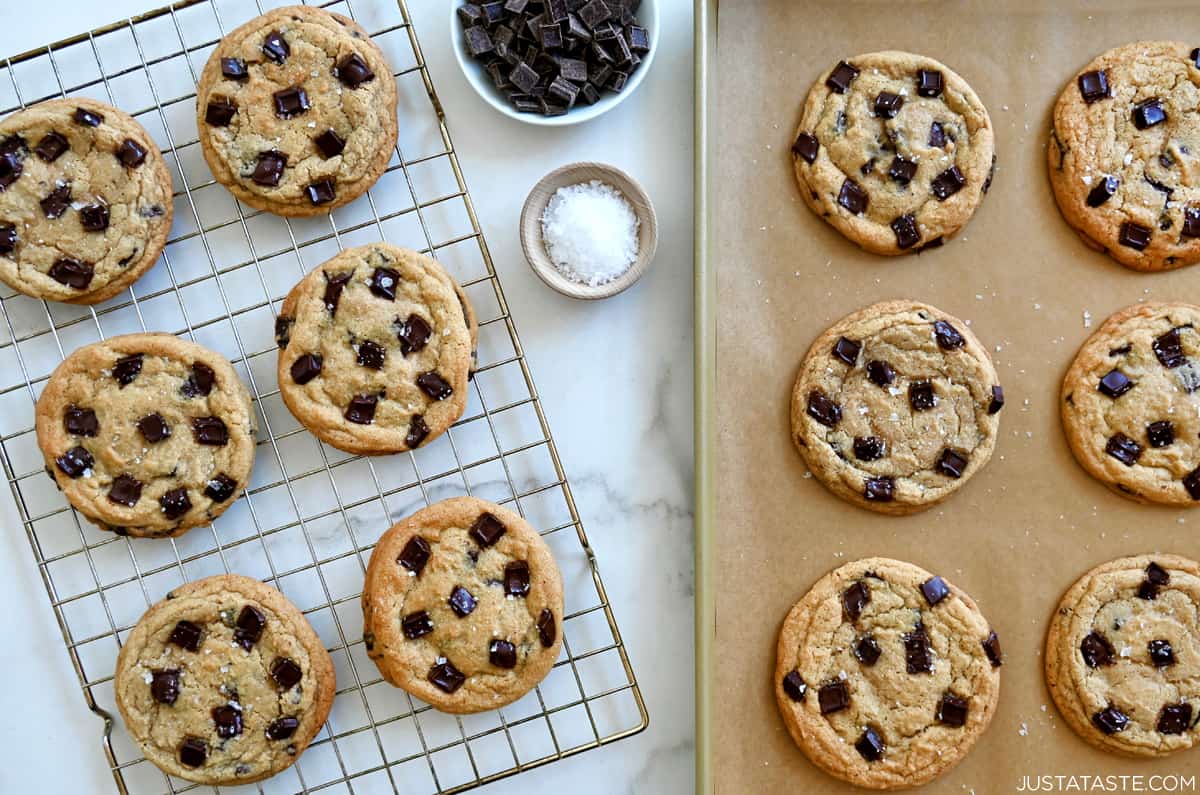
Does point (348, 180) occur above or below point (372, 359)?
above

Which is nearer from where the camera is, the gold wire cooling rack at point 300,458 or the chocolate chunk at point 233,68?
the chocolate chunk at point 233,68

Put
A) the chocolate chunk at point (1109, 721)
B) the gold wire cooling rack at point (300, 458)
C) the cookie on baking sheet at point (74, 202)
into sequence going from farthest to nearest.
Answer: the gold wire cooling rack at point (300, 458)
the cookie on baking sheet at point (74, 202)
the chocolate chunk at point (1109, 721)

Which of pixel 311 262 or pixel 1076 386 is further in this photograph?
pixel 311 262

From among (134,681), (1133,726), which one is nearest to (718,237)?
(1133,726)

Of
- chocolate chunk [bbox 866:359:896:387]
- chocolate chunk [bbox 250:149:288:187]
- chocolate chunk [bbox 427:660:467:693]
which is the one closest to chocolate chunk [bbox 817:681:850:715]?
chocolate chunk [bbox 866:359:896:387]

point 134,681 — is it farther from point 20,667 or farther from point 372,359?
point 372,359

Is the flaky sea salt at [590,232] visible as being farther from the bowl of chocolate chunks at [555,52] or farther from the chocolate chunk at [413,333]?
the chocolate chunk at [413,333]

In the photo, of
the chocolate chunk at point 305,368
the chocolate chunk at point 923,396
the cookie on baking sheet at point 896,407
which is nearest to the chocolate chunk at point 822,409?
the cookie on baking sheet at point 896,407
